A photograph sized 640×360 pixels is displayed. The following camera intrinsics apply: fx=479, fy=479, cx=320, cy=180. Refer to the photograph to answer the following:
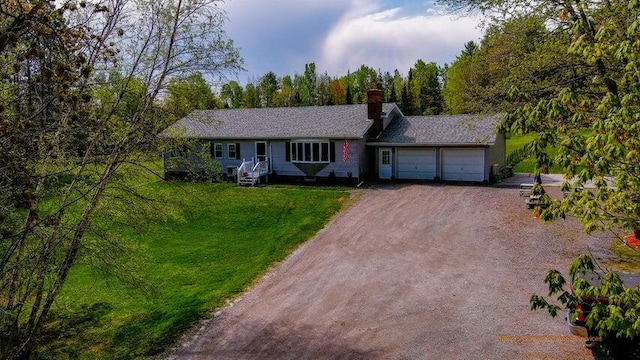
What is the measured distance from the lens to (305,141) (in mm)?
28031

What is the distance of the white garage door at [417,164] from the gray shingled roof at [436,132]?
74 cm

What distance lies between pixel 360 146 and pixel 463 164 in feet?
18.7

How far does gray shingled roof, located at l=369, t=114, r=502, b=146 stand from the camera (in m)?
25.8

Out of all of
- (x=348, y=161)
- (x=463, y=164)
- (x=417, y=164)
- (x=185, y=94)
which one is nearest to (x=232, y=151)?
(x=348, y=161)

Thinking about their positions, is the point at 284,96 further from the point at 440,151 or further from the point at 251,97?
the point at 440,151

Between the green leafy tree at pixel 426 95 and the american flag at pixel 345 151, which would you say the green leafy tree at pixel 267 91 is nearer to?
the green leafy tree at pixel 426 95

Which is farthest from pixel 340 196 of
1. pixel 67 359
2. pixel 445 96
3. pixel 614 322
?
pixel 445 96

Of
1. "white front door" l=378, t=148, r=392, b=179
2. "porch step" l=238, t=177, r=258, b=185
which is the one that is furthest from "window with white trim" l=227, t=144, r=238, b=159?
"white front door" l=378, t=148, r=392, b=179

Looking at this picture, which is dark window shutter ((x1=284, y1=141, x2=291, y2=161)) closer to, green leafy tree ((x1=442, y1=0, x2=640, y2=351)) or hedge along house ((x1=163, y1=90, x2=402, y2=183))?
hedge along house ((x1=163, y1=90, x2=402, y2=183))

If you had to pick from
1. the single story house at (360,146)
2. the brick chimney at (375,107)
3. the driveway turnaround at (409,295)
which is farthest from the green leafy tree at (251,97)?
the driveway turnaround at (409,295)

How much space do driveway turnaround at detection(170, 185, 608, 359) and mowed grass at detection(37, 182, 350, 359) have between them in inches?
38.5

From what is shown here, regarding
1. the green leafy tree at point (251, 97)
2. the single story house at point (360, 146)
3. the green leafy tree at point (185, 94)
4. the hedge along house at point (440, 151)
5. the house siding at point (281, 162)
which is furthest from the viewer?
the green leafy tree at point (251, 97)

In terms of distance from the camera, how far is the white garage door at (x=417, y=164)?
2694cm

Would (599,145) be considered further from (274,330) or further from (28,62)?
(274,330)
